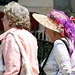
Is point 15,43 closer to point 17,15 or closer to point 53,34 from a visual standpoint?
point 17,15

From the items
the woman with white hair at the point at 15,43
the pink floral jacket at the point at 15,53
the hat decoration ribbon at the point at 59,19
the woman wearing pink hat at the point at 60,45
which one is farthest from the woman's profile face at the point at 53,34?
the pink floral jacket at the point at 15,53

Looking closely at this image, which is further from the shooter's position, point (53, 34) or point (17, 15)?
point (53, 34)

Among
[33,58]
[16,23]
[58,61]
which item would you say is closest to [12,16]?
[16,23]

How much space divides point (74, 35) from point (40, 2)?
4.73 meters

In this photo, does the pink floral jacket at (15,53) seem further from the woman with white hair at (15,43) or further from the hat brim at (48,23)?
the hat brim at (48,23)

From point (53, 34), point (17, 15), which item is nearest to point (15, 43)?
point (17, 15)

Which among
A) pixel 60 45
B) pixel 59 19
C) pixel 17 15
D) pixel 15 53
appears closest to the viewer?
pixel 15 53

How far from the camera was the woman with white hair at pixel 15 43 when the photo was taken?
272 centimetres

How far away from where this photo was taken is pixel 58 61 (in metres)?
3.10

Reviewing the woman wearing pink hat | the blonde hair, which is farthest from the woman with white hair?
the woman wearing pink hat

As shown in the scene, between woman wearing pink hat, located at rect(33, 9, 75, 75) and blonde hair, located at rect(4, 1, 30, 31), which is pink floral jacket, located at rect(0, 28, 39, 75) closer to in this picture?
blonde hair, located at rect(4, 1, 30, 31)

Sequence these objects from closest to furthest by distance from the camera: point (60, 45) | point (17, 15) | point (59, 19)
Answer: point (17, 15) < point (60, 45) < point (59, 19)

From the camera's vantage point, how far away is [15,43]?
9.13 feet

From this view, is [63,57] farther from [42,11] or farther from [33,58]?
[42,11]
